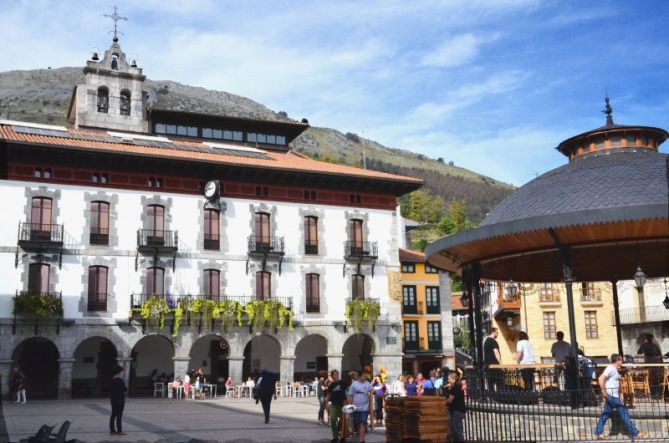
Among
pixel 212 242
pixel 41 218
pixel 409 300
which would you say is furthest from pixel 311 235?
pixel 41 218

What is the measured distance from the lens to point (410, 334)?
51219 millimetres

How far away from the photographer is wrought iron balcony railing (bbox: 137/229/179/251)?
122 feet

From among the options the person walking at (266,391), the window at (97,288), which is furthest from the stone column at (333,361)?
the person walking at (266,391)

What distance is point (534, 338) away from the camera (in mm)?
51219

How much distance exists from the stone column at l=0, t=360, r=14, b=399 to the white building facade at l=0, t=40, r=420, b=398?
0.20 feet

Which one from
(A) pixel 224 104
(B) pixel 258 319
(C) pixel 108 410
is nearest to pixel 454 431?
(C) pixel 108 410

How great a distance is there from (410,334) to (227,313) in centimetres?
1753

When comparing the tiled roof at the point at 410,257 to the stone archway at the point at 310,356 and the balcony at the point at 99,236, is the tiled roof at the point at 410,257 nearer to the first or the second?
the stone archway at the point at 310,356

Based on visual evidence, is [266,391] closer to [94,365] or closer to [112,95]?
[94,365]

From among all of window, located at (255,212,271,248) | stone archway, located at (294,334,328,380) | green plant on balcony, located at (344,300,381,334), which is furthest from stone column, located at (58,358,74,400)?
green plant on balcony, located at (344,300,381,334)

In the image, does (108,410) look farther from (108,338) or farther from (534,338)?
(534,338)

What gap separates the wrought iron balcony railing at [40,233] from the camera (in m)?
34.8

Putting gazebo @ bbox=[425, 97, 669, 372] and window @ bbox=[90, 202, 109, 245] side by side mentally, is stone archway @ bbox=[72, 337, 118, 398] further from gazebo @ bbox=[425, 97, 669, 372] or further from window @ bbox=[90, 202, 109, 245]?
gazebo @ bbox=[425, 97, 669, 372]

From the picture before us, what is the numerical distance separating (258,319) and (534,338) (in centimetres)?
2217
